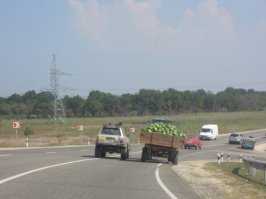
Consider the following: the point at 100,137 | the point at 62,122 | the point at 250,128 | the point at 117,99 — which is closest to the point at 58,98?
the point at 62,122

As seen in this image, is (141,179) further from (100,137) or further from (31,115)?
(31,115)

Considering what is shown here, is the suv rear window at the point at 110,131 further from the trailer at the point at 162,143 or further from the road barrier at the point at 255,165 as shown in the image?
the road barrier at the point at 255,165

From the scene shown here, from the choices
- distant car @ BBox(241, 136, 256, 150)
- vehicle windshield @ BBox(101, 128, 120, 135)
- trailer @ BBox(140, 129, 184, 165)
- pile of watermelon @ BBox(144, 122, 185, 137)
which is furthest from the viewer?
distant car @ BBox(241, 136, 256, 150)

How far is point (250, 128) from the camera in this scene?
5207 inches

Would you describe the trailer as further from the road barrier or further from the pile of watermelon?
the road barrier

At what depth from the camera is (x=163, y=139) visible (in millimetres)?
31422

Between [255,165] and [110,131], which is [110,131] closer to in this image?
[110,131]

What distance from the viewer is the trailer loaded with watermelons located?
31328 millimetres

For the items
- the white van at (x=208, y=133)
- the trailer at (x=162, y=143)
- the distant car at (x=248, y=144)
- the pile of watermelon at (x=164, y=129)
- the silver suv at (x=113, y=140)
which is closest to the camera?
the trailer at (x=162, y=143)

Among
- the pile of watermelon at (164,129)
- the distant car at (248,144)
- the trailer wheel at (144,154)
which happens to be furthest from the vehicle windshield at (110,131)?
the distant car at (248,144)

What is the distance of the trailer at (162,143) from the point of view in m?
31.3

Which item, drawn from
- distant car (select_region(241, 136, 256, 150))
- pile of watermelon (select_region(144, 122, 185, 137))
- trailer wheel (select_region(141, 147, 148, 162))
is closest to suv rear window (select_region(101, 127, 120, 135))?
pile of watermelon (select_region(144, 122, 185, 137))

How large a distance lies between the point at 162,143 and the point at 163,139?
0.79 ft

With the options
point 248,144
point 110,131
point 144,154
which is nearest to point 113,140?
point 110,131
